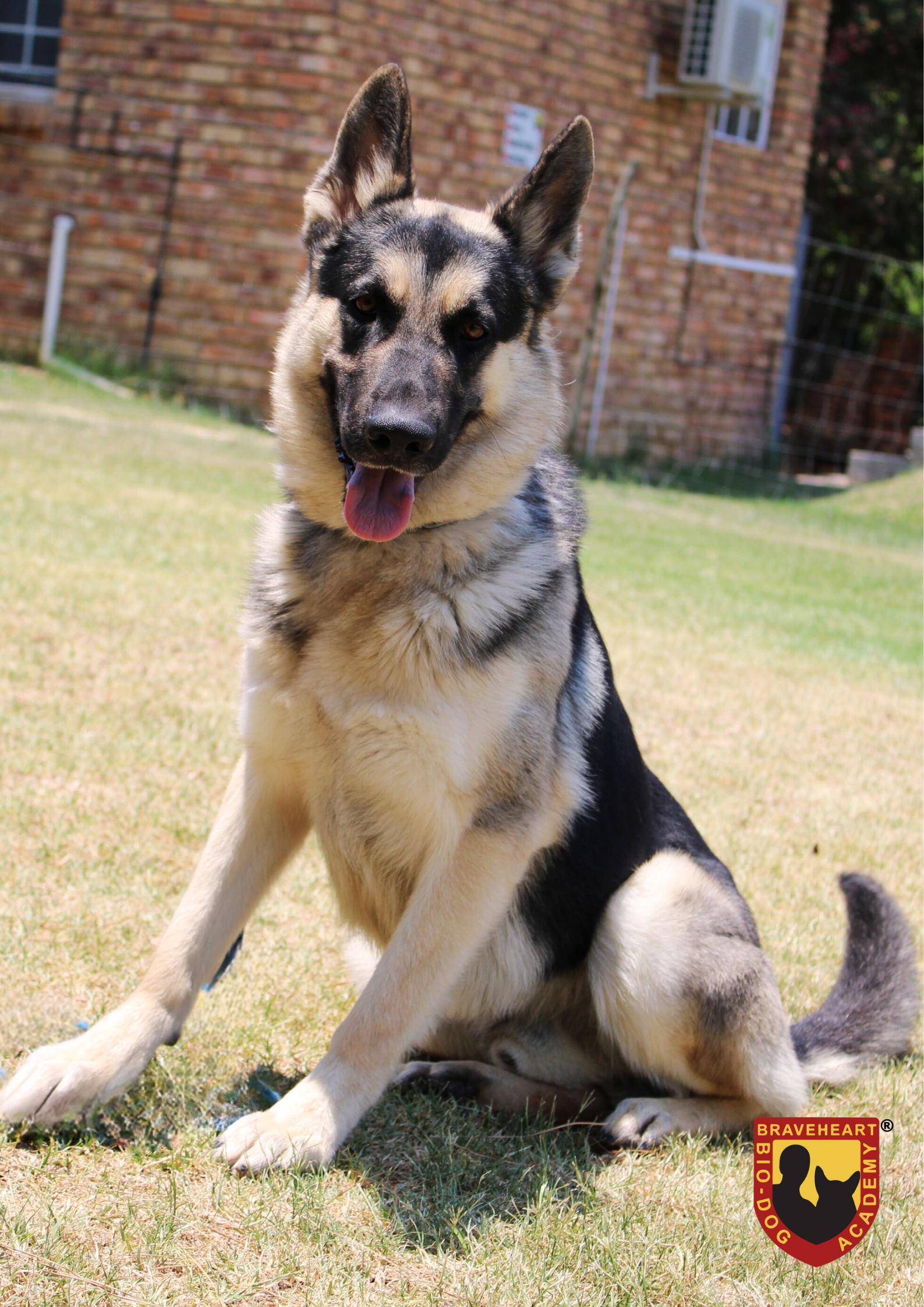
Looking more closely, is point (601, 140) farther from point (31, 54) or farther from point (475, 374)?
point (475, 374)

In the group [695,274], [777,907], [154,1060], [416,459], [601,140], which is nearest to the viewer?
[416,459]

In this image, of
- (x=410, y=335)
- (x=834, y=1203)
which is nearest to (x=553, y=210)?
(x=410, y=335)

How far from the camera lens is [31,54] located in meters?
13.5

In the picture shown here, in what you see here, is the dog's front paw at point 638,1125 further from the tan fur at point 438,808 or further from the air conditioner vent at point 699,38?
the air conditioner vent at point 699,38

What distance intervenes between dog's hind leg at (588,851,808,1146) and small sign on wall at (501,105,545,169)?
12.1 meters

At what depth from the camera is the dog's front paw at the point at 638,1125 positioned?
8.96 ft

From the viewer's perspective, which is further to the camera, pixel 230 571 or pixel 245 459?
pixel 245 459

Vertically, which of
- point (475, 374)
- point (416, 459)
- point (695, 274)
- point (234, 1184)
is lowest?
point (234, 1184)

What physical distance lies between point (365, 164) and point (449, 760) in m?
1.46

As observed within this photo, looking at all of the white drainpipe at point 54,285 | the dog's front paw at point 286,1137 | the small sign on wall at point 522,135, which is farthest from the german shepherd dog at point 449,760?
the small sign on wall at point 522,135

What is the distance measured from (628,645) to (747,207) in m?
11.7

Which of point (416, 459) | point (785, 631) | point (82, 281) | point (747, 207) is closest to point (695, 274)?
point (747, 207)

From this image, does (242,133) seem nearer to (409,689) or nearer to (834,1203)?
(409,689)

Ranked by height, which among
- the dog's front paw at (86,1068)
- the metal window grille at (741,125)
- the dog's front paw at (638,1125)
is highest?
the metal window grille at (741,125)
